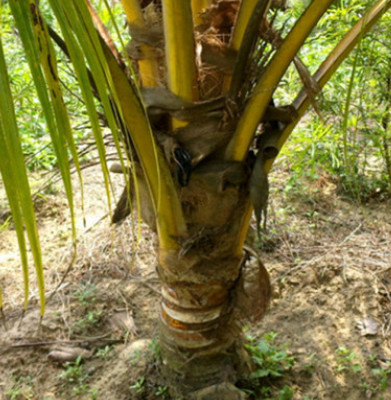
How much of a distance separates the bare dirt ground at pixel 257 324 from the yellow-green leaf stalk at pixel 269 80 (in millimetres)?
550

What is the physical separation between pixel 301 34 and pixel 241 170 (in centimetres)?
37

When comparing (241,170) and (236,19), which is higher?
(236,19)

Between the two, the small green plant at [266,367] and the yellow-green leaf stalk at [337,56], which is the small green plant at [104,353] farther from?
the yellow-green leaf stalk at [337,56]

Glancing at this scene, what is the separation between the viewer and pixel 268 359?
5.46 ft

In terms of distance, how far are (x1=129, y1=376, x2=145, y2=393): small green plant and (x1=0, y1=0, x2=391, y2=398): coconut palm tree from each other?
0.15m

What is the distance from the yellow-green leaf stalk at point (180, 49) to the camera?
37.9 inches

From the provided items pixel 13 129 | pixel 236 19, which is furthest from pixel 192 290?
pixel 13 129

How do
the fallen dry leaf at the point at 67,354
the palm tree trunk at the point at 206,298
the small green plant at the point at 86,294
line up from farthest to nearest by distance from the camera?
the small green plant at the point at 86,294, the fallen dry leaf at the point at 67,354, the palm tree trunk at the point at 206,298

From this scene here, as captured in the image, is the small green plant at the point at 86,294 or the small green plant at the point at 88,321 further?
the small green plant at the point at 86,294

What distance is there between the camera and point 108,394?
1598 mm

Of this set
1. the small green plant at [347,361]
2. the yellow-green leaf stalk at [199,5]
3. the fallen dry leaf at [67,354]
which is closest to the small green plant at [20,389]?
the fallen dry leaf at [67,354]

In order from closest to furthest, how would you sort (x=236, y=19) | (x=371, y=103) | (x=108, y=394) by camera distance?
(x=236, y=19), (x=108, y=394), (x=371, y=103)

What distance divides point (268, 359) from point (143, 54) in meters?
1.17

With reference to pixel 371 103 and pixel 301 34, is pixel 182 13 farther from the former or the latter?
pixel 371 103
